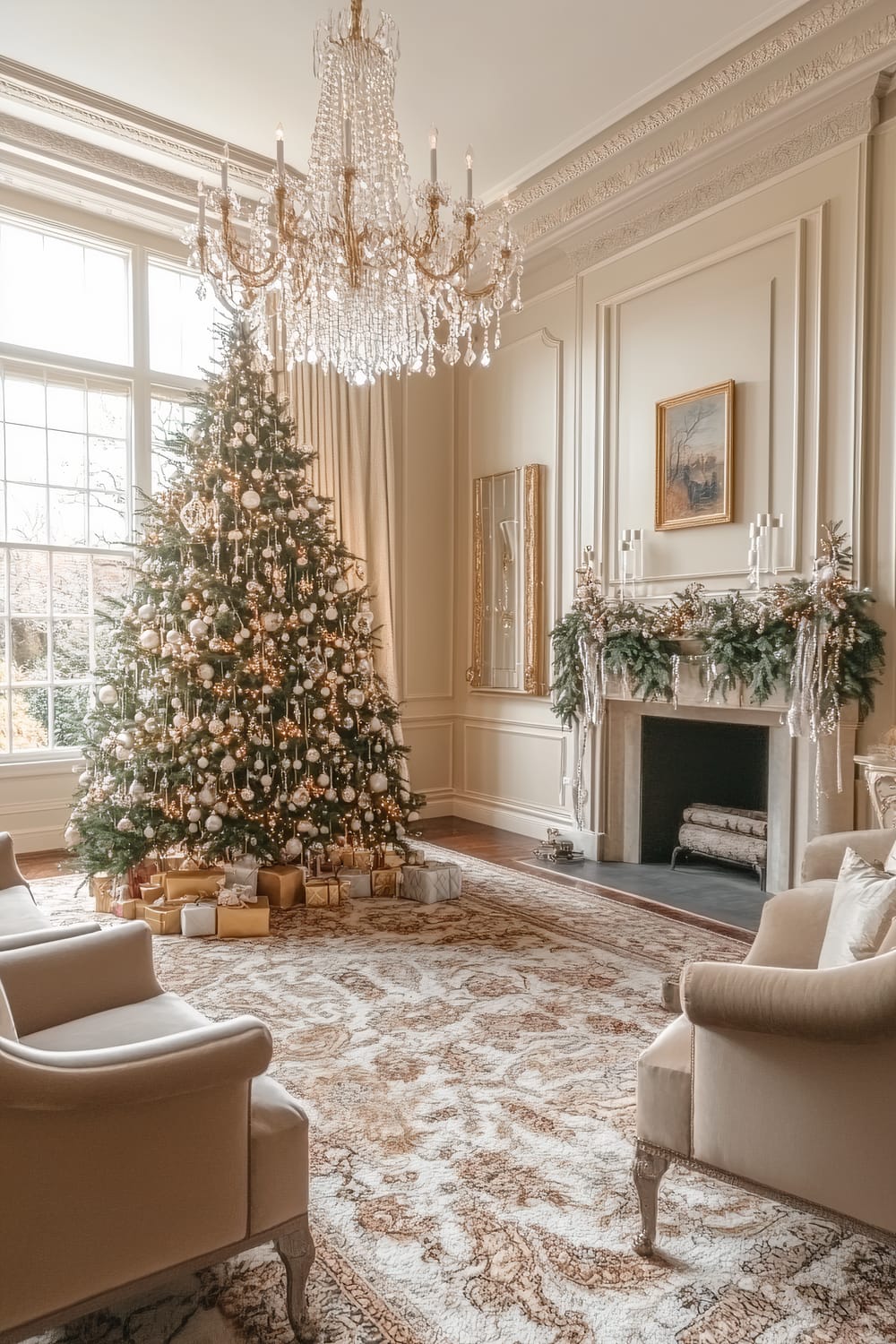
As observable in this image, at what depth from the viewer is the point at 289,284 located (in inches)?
151

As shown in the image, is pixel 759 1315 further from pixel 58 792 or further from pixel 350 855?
pixel 58 792

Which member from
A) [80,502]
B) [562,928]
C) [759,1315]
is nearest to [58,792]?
[80,502]

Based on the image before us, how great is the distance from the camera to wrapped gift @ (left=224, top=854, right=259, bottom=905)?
4617 millimetres

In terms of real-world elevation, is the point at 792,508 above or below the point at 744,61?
below

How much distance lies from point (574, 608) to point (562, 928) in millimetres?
2241

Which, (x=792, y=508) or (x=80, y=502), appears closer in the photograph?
(x=792, y=508)

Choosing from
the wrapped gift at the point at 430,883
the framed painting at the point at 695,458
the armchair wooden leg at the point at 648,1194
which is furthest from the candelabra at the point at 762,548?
the armchair wooden leg at the point at 648,1194

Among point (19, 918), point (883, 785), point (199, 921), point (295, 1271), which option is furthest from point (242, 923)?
point (883, 785)

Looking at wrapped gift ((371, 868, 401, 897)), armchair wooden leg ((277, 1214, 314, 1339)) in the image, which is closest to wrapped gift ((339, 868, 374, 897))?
wrapped gift ((371, 868, 401, 897))

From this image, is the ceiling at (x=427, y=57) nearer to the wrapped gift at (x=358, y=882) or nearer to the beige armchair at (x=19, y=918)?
the beige armchair at (x=19, y=918)

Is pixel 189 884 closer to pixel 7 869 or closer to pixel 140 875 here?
pixel 140 875

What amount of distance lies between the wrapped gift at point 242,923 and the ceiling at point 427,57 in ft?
13.8

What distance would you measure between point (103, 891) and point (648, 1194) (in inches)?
133

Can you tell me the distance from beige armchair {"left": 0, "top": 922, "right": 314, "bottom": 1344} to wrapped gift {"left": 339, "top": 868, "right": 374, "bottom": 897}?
10.1 ft
